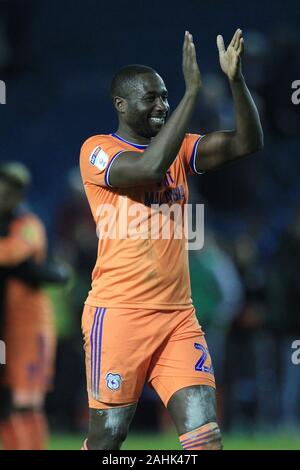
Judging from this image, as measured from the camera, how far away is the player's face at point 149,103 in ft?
16.1

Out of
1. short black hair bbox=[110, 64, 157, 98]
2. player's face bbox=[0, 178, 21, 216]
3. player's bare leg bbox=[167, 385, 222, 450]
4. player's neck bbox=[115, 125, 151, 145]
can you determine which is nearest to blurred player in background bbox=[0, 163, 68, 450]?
player's face bbox=[0, 178, 21, 216]

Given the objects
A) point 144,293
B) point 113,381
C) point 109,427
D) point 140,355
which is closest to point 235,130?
point 144,293

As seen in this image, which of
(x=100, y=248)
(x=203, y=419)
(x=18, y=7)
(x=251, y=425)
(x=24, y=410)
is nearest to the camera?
(x=203, y=419)

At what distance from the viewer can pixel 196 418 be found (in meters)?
4.64

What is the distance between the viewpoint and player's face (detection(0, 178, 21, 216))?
728cm

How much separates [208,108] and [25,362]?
134 inches

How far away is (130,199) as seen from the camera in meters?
4.88

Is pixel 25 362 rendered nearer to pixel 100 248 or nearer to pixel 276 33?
pixel 100 248

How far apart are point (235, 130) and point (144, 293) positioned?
899 millimetres

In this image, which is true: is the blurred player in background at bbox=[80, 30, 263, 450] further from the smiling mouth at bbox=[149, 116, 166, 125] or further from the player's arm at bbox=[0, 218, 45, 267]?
the player's arm at bbox=[0, 218, 45, 267]

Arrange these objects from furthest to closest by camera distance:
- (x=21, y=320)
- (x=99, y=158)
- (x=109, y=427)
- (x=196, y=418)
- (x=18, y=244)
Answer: (x=21, y=320) < (x=18, y=244) < (x=99, y=158) < (x=109, y=427) < (x=196, y=418)

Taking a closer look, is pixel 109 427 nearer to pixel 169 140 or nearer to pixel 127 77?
pixel 169 140

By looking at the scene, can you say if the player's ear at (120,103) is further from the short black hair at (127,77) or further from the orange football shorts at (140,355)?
the orange football shorts at (140,355)
